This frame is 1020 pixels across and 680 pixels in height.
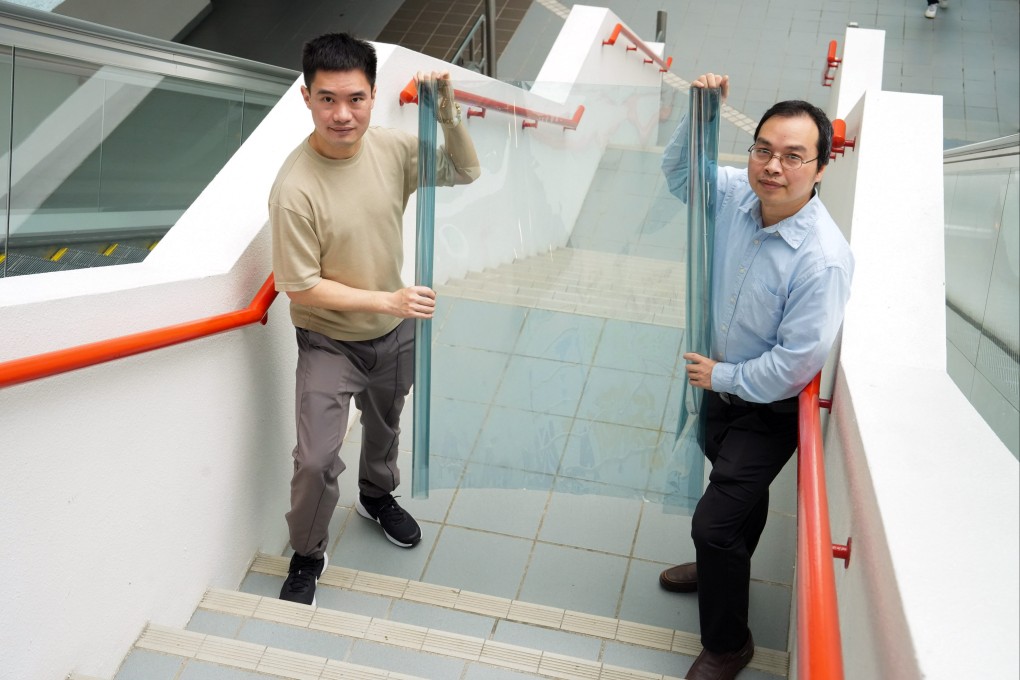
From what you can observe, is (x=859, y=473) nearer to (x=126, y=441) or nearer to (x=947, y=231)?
(x=126, y=441)

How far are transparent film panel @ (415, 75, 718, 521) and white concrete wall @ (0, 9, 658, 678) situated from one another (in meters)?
0.02

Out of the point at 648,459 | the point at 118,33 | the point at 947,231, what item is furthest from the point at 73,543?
the point at 947,231

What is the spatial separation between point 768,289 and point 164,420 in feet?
5.67

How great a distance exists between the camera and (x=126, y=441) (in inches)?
108

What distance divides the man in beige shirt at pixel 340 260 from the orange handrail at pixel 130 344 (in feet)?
0.41

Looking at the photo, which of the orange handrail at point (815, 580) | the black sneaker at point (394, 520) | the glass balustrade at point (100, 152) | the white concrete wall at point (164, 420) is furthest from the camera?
the glass balustrade at point (100, 152)

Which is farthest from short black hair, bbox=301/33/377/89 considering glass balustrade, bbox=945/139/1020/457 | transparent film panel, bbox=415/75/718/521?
glass balustrade, bbox=945/139/1020/457

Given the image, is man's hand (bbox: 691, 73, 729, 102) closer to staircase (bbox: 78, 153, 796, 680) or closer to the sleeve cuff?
staircase (bbox: 78, 153, 796, 680)

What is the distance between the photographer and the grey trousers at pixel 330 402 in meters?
3.13

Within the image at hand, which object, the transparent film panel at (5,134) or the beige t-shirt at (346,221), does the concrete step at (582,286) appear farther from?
the transparent film panel at (5,134)

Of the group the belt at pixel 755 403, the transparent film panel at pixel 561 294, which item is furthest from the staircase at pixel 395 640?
the belt at pixel 755 403

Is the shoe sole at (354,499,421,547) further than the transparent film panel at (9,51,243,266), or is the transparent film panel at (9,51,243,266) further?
the transparent film panel at (9,51,243,266)

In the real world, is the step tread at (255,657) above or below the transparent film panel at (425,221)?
below

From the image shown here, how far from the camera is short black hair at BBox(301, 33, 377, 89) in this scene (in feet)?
9.10
